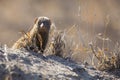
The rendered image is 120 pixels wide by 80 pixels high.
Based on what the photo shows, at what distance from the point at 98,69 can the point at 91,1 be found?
391 inches

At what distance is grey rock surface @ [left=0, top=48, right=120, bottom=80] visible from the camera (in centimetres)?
678

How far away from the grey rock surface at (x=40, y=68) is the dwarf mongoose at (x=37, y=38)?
16.0 inches

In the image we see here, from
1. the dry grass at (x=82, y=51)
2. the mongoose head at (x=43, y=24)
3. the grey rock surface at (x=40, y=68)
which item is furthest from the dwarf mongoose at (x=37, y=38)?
the grey rock surface at (x=40, y=68)

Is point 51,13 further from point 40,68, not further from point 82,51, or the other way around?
point 40,68

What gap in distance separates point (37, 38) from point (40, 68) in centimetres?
148

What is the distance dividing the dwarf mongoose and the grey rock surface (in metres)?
0.41

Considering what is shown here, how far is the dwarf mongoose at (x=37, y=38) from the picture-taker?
26.2 ft

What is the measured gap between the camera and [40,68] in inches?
277

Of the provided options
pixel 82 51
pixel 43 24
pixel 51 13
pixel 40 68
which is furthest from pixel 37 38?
pixel 51 13

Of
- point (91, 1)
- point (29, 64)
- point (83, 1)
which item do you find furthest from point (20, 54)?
point (91, 1)

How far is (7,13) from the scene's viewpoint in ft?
58.0

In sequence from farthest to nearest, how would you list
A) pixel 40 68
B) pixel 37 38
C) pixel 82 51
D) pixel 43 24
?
pixel 43 24 → pixel 37 38 → pixel 82 51 → pixel 40 68

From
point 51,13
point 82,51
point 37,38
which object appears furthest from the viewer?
point 51,13

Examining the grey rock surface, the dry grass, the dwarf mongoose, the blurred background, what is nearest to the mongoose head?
the dwarf mongoose
